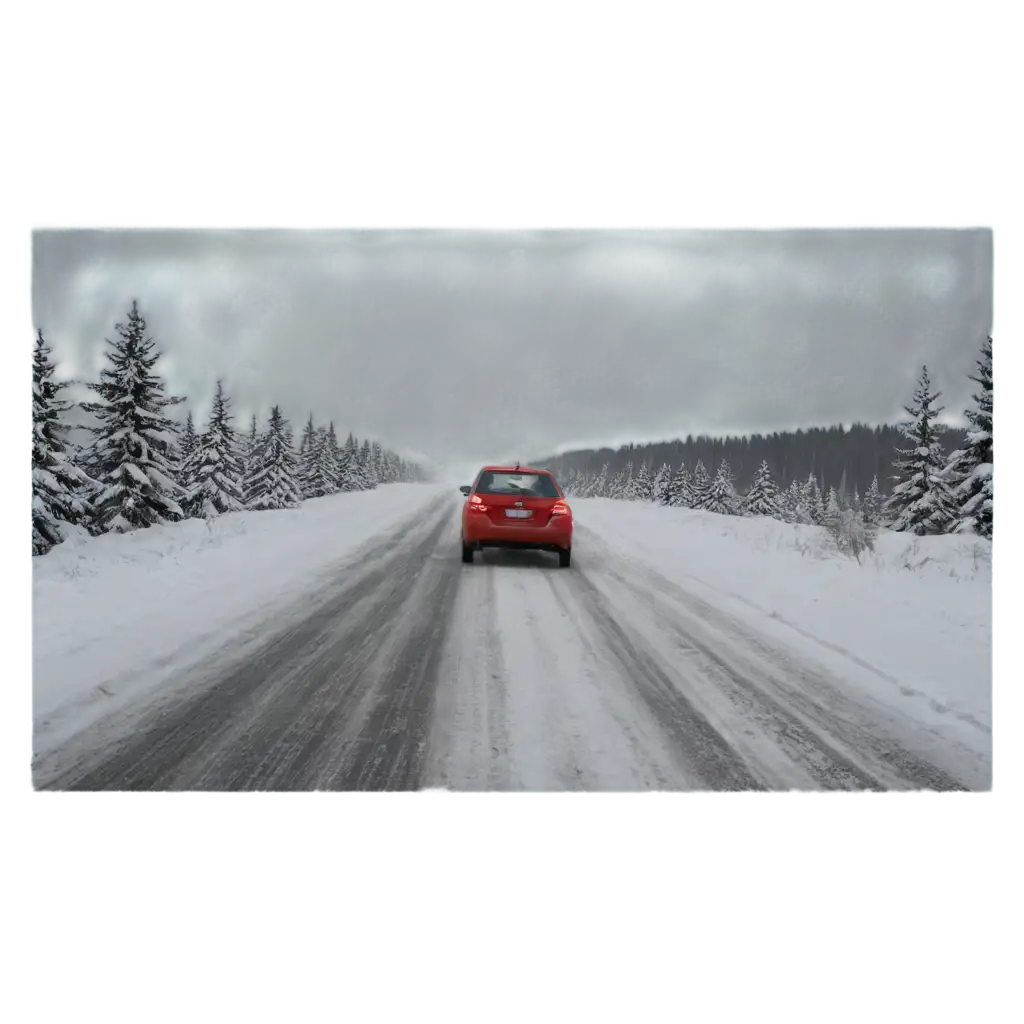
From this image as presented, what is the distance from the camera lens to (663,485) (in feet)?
59.0

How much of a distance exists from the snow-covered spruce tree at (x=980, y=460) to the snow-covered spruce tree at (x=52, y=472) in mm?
7718

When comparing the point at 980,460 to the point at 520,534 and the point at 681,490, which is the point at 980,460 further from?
the point at 681,490

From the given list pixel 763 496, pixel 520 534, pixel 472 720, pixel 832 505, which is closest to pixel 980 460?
pixel 472 720

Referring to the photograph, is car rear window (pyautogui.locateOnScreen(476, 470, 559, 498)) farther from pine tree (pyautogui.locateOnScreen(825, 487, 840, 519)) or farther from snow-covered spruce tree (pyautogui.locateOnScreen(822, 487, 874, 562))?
pine tree (pyautogui.locateOnScreen(825, 487, 840, 519))

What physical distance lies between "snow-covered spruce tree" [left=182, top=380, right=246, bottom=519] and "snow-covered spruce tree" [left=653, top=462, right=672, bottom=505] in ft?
46.8

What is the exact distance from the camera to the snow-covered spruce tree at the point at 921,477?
248 inches

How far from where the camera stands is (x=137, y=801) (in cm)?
332

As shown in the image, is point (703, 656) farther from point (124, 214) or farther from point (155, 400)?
point (155, 400)

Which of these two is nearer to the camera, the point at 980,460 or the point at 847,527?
the point at 980,460

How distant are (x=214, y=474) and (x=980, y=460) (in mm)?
22781

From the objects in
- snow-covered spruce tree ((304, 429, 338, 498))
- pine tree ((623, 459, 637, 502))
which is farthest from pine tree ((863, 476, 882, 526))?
snow-covered spruce tree ((304, 429, 338, 498))

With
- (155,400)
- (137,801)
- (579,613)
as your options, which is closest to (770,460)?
(579,613)

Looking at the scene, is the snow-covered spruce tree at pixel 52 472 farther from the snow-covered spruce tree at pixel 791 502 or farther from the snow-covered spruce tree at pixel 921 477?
the snow-covered spruce tree at pixel 791 502

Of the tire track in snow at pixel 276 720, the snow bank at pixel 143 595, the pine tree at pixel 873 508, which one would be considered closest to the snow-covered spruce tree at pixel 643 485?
the pine tree at pixel 873 508
